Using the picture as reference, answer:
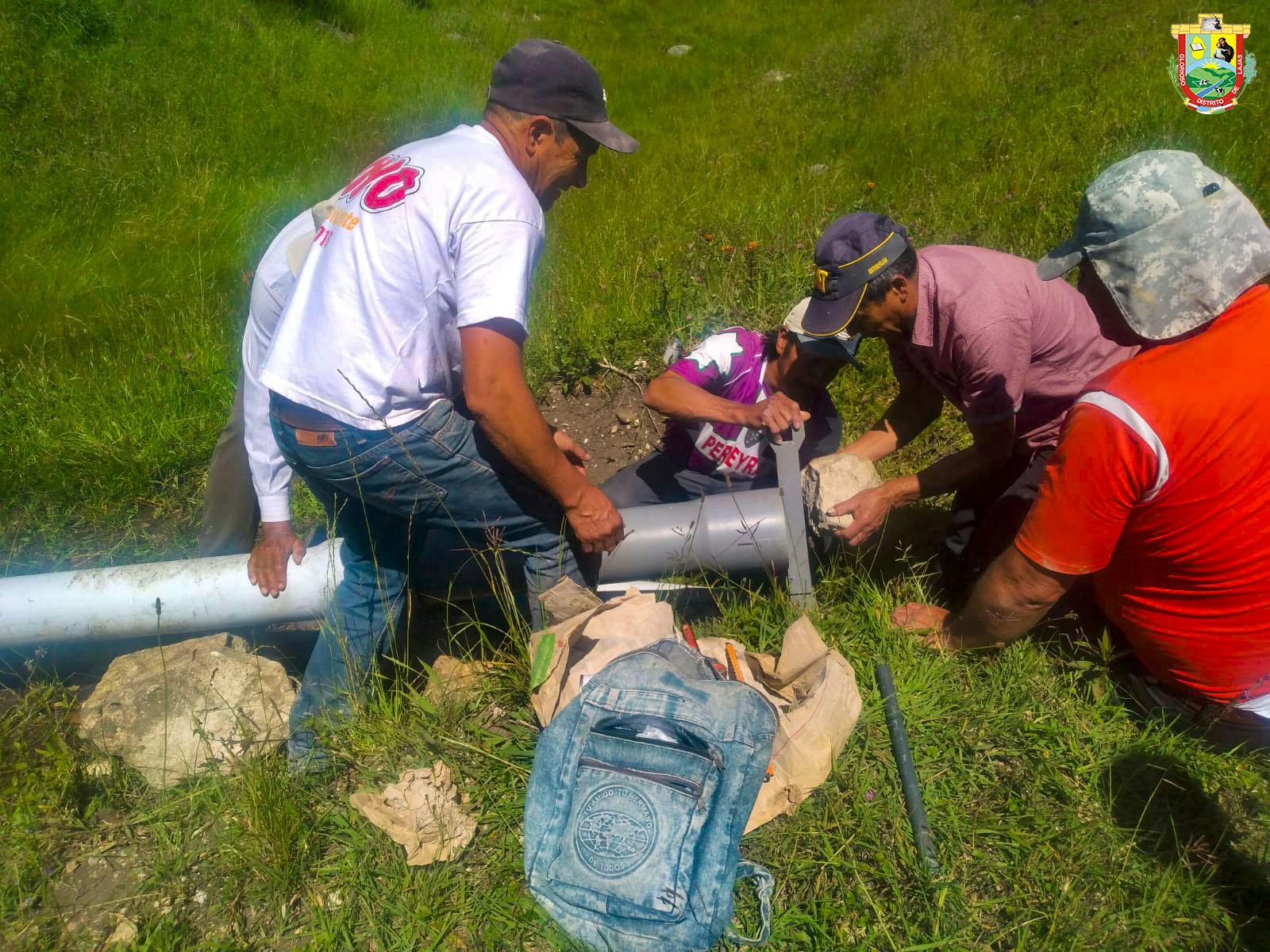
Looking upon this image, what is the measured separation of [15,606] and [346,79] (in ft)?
25.7

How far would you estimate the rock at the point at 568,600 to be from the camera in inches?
94.7

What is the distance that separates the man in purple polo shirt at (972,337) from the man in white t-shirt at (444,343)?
2.93ft

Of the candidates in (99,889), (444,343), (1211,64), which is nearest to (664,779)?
(444,343)

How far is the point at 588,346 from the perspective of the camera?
4.62m

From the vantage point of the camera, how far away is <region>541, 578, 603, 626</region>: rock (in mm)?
2406

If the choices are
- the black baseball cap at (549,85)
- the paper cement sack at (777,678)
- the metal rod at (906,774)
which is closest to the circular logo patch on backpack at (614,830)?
the paper cement sack at (777,678)

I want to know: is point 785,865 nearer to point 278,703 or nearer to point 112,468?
point 278,703

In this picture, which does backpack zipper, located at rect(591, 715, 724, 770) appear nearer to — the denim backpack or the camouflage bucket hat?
the denim backpack

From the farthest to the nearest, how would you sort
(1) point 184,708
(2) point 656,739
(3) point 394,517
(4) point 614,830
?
(1) point 184,708 < (3) point 394,517 < (2) point 656,739 < (4) point 614,830

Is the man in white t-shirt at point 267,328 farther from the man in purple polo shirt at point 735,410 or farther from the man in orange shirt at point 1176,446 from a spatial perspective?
the man in orange shirt at point 1176,446

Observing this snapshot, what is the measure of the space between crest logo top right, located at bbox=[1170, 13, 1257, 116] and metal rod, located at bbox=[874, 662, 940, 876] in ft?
20.0

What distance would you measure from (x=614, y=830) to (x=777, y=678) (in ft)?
2.16

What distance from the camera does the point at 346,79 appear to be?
887 centimetres

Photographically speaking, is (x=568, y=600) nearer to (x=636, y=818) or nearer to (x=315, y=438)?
(x=636, y=818)
